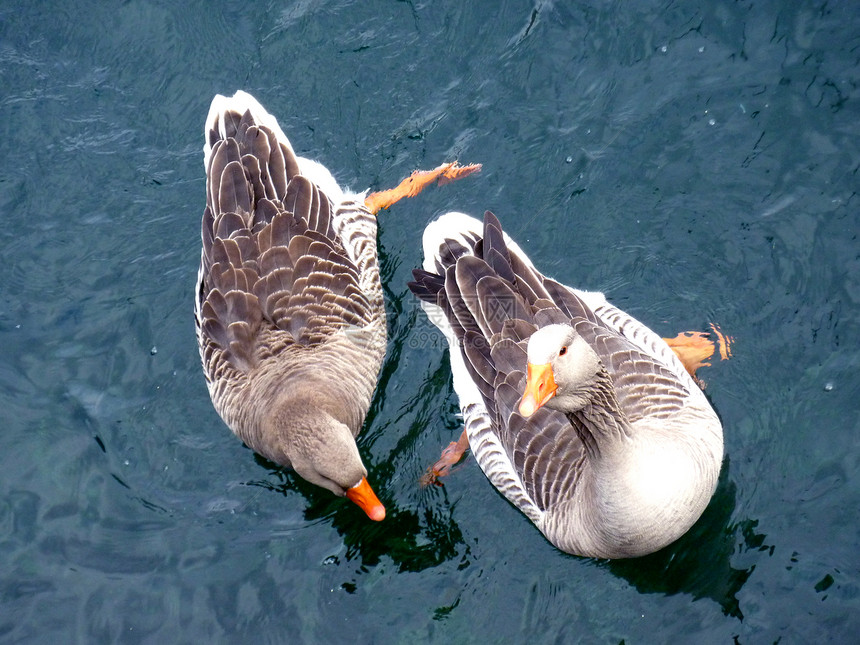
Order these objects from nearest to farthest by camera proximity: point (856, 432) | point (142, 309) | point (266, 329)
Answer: point (856, 432)
point (266, 329)
point (142, 309)

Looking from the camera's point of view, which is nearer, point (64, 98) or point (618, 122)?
point (618, 122)

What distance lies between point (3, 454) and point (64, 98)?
3777 millimetres

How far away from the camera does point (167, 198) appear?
867 cm

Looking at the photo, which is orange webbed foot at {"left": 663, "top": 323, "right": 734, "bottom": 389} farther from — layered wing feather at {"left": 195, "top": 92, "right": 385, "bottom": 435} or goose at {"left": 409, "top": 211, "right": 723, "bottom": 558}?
layered wing feather at {"left": 195, "top": 92, "right": 385, "bottom": 435}

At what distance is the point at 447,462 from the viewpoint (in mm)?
6996

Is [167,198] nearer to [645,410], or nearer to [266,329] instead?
[266,329]

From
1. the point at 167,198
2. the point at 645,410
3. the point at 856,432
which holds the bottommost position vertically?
the point at 856,432

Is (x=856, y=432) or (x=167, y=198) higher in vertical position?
(x=167, y=198)

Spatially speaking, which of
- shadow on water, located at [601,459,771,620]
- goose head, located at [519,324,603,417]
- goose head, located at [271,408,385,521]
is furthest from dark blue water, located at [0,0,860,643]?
goose head, located at [519,324,603,417]

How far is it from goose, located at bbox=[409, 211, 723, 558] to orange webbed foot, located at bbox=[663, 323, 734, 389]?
38cm

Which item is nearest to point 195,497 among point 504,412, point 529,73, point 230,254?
point 230,254

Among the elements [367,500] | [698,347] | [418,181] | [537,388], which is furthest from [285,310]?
[698,347]

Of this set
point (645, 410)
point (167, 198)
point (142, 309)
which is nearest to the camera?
point (645, 410)

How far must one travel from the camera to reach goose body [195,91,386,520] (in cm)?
623
